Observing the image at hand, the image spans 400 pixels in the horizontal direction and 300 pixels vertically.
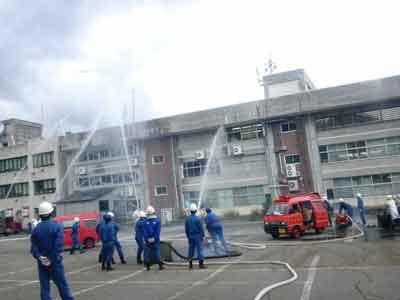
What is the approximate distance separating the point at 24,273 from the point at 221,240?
706 centimetres

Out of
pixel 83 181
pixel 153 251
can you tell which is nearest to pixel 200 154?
pixel 83 181

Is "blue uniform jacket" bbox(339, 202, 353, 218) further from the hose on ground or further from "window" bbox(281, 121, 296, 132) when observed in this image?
"window" bbox(281, 121, 296, 132)

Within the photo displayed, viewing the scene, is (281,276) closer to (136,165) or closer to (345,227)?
(345,227)

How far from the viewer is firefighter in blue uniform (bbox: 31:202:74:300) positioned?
22.7ft

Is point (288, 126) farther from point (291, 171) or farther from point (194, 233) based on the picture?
point (194, 233)

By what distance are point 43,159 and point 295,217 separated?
38.3 metres

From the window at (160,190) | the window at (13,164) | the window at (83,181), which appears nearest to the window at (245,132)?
the window at (160,190)

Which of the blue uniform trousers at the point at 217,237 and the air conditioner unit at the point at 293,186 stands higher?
the air conditioner unit at the point at 293,186

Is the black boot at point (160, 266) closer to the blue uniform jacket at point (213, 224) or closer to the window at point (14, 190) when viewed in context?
the blue uniform jacket at point (213, 224)

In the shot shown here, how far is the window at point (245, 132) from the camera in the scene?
37000mm

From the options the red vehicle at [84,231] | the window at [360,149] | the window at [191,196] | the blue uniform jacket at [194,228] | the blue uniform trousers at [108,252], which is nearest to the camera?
the blue uniform jacket at [194,228]

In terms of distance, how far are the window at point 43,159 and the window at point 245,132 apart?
23.2 meters

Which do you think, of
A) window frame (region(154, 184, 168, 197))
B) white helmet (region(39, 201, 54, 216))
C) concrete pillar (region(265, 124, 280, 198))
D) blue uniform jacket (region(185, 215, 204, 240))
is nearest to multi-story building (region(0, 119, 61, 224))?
window frame (region(154, 184, 168, 197))

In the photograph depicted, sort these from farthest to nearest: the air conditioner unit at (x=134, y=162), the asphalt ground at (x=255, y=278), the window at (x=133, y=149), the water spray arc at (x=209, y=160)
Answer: the window at (x=133, y=149) → the air conditioner unit at (x=134, y=162) → the water spray arc at (x=209, y=160) → the asphalt ground at (x=255, y=278)
